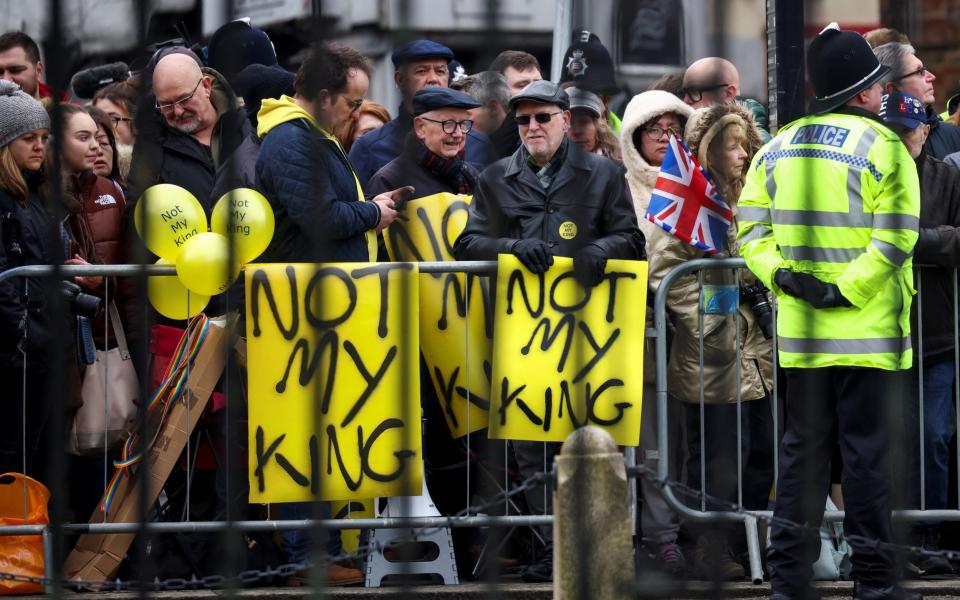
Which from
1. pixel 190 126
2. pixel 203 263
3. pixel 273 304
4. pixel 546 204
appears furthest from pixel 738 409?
pixel 190 126

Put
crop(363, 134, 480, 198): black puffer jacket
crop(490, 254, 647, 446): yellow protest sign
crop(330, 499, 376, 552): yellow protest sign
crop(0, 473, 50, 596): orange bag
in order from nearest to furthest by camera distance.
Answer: crop(0, 473, 50, 596): orange bag
crop(490, 254, 647, 446): yellow protest sign
crop(330, 499, 376, 552): yellow protest sign
crop(363, 134, 480, 198): black puffer jacket

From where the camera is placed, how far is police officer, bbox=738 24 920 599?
16.8 ft

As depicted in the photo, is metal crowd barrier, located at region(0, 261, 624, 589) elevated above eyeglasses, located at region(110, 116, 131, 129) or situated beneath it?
situated beneath

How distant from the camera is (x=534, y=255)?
225 inches

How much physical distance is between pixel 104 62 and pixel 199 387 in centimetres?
393

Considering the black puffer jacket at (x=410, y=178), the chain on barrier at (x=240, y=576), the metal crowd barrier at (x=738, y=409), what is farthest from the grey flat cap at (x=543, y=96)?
the chain on barrier at (x=240, y=576)

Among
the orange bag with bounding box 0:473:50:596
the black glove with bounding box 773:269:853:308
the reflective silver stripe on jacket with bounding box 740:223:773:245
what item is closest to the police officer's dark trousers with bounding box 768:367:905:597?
the black glove with bounding box 773:269:853:308

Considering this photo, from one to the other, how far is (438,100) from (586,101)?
715 millimetres

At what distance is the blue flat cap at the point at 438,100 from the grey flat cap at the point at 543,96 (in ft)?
0.89

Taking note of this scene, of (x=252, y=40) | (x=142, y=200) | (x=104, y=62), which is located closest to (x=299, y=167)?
(x=252, y=40)

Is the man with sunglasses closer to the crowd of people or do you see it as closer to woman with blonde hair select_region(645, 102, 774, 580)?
the crowd of people

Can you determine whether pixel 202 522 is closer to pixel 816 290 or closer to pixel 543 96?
pixel 543 96

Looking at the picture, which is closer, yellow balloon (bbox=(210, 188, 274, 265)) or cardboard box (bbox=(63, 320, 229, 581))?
yellow balloon (bbox=(210, 188, 274, 265))

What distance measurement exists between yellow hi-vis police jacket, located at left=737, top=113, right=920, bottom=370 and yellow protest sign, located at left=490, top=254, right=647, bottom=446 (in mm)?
671
